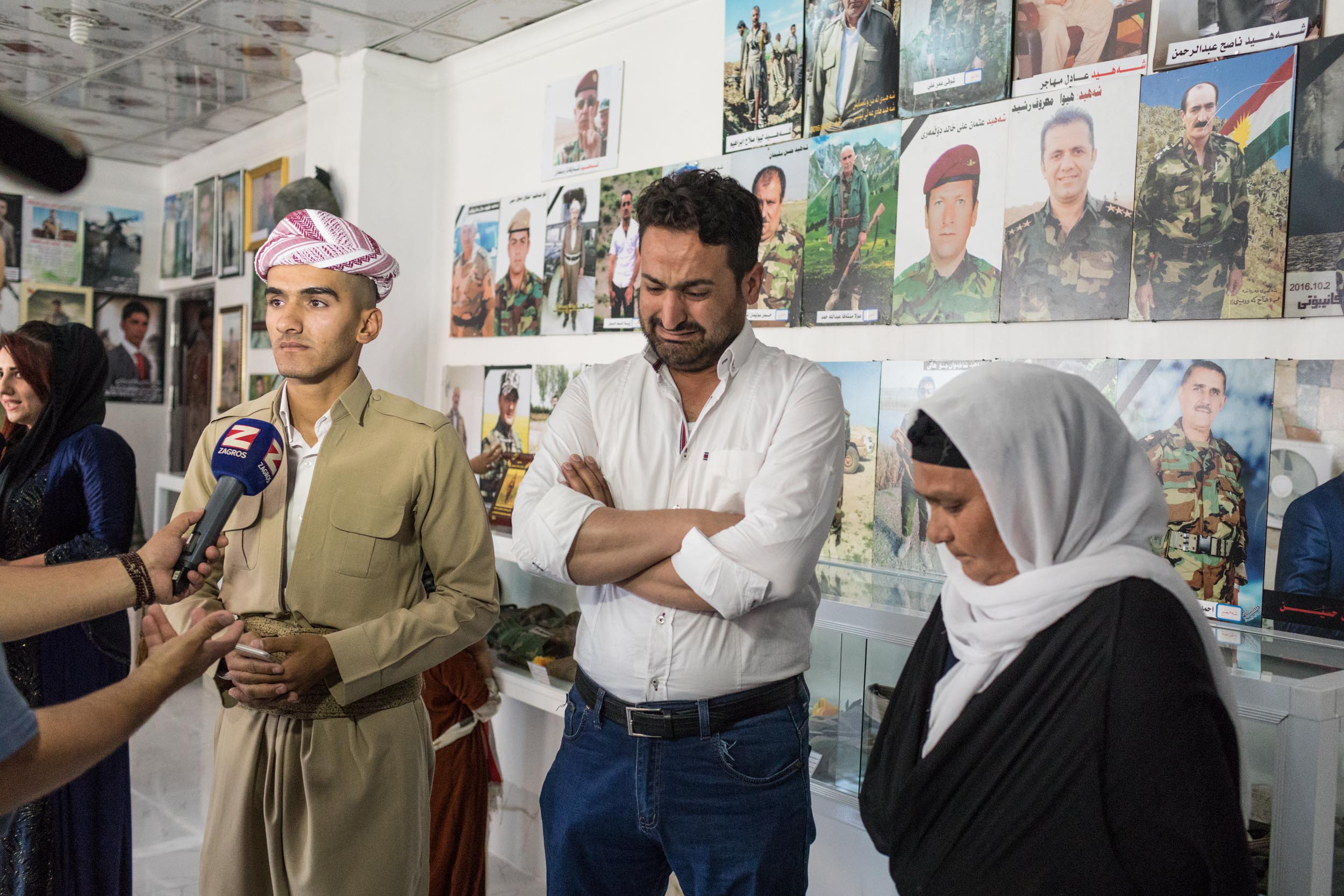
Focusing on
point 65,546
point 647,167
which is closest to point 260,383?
point 647,167

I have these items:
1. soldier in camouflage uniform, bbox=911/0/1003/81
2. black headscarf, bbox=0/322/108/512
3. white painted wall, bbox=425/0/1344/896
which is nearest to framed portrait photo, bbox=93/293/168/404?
white painted wall, bbox=425/0/1344/896

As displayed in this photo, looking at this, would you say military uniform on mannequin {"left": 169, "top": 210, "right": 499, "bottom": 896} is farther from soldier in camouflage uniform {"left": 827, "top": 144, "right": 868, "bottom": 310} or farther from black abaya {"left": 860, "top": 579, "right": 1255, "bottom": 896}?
soldier in camouflage uniform {"left": 827, "top": 144, "right": 868, "bottom": 310}

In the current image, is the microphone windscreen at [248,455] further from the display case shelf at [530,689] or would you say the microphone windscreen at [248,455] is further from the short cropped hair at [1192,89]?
the short cropped hair at [1192,89]

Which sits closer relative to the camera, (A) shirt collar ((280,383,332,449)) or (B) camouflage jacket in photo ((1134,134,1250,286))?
(A) shirt collar ((280,383,332,449))

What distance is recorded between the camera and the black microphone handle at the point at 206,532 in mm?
1887

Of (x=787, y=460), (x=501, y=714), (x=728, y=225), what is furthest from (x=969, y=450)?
(x=501, y=714)

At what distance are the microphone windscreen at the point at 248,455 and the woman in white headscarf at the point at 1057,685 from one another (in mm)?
1239

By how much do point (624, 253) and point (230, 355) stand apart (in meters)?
3.71

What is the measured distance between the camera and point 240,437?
203cm

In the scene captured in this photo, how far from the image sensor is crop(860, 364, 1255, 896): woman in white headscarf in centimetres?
122

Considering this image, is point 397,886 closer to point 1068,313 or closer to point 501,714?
point 1068,313

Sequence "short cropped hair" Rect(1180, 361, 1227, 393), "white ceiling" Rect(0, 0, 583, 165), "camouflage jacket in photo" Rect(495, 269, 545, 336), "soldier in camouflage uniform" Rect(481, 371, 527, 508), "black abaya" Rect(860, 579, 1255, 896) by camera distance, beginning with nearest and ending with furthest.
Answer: "black abaya" Rect(860, 579, 1255, 896)
"short cropped hair" Rect(1180, 361, 1227, 393)
"white ceiling" Rect(0, 0, 583, 165)
"camouflage jacket in photo" Rect(495, 269, 545, 336)
"soldier in camouflage uniform" Rect(481, 371, 527, 508)

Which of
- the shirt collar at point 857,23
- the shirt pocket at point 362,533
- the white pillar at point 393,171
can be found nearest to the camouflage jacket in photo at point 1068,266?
the shirt collar at point 857,23

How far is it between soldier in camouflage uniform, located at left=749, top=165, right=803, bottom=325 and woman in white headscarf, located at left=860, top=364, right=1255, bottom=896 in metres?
2.11
